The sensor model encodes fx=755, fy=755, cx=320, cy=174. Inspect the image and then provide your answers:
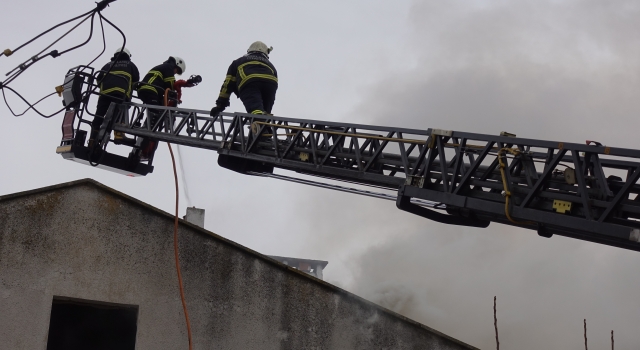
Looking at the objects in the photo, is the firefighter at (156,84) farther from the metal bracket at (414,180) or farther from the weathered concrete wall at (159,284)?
the metal bracket at (414,180)

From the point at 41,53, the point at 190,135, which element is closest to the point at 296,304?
the point at 190,135

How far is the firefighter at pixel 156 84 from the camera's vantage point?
Answer: 1094 cm

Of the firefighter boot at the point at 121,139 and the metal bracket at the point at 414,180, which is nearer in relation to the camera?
the metal bracket at the point at 414,180

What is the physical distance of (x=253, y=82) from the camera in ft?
30.0

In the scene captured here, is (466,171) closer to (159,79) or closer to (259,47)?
(259,47)

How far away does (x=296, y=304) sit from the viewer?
399 inches

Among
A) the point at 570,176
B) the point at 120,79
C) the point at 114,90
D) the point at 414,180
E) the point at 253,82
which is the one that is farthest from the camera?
the point at 120,79

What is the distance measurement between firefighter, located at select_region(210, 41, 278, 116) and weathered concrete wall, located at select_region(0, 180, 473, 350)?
1828mm

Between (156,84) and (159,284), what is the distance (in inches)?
121

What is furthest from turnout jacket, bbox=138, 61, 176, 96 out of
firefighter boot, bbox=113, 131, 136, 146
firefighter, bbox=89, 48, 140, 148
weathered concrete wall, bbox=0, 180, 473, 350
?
weathered concrete wall, bbox=0, 180, 473, 350

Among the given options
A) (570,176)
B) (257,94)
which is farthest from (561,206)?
(257,94)

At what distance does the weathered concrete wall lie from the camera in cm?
895

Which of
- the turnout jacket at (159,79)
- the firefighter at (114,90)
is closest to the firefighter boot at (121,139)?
the firefighter at (114,90)

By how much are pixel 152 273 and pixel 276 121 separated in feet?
8.93
